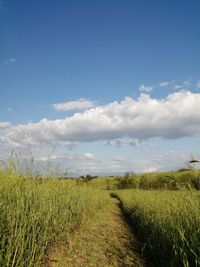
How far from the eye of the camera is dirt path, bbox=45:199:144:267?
3518mm

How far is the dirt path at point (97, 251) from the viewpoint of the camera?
11.5 feet

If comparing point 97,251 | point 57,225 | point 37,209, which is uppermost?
point 37,209

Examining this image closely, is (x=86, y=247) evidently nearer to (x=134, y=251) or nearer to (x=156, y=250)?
(x=134, y=251)

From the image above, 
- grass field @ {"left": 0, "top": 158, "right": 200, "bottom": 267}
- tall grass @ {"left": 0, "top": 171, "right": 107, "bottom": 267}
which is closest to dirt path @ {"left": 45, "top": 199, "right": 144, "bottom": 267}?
grass field @ {"left": 0, "top": 158, "right": 200, "bottom": 267}

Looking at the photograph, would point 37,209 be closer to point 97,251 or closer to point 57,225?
point 57,225

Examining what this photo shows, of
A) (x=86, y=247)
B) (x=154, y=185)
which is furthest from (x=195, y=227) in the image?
(x=154, y=185)

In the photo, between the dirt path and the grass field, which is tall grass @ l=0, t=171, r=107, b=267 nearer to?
the grass field

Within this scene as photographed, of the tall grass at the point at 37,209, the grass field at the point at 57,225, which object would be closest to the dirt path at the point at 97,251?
the grass field at the point at 57,225

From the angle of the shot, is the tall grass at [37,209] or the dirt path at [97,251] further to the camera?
the dirt path at [97,251]

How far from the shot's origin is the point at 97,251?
4.09 m

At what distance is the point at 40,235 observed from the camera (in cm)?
329

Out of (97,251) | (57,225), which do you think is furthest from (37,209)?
(97,251)

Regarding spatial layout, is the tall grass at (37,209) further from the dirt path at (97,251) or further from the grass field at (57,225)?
the dirt path at (97,251)

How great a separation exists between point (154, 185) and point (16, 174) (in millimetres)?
22174
